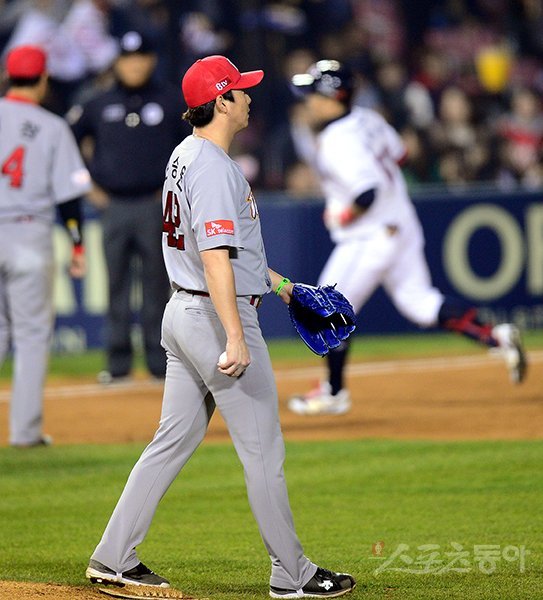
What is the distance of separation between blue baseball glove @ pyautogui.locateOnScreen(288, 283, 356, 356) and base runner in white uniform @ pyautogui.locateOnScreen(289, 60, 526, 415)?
4.12 meters

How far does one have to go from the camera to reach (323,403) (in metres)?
10.1

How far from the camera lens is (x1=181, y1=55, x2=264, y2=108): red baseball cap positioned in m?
5.13

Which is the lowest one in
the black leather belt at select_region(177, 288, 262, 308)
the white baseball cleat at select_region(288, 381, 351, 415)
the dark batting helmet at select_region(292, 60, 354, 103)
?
the white baseball cleat at select_region(288, 381, 351, 415)

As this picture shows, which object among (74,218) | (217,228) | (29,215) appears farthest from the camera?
(74,218)

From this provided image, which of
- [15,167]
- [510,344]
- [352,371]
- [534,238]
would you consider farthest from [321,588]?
[534,238]

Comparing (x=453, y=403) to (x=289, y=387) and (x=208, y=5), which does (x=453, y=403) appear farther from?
(x=208, y=5)

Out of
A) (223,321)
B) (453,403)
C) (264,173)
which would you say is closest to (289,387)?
(453,403)

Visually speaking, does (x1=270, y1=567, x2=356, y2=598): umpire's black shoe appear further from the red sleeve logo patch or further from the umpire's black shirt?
the umpire's black shirt

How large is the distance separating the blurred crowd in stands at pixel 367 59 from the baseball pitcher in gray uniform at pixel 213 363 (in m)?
9.97

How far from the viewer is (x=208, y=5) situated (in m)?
16.8

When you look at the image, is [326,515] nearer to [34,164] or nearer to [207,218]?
[207,218]

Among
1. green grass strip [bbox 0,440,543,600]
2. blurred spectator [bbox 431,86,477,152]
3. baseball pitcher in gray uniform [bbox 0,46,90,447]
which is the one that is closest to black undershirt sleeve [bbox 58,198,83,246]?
baseball pitcher in gray uniform [bbox 0,46,90,447]

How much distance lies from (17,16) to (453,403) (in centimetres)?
728

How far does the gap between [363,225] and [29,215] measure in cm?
264
